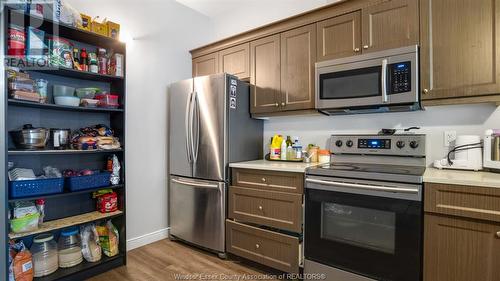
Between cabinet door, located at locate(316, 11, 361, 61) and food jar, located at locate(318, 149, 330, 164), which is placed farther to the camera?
food jar, located at locate(318, 149, 330, 164)

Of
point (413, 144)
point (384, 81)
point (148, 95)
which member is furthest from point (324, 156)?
point (148, 95)

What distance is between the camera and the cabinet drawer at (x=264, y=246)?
1.98 metres

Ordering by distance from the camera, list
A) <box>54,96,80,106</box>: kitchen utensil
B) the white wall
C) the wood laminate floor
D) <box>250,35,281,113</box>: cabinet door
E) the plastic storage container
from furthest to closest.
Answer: the white wall, <box>250,35,281,113</box>: cabinet door, the plastic storage container, the wood laminate floor, <box>54,96,80,106</box>: kitchen utensil

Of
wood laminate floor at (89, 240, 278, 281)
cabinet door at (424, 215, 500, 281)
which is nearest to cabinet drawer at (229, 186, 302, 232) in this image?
wood laminate floor at (89, 240, 278, 281)

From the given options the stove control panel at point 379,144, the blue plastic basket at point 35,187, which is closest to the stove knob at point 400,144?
the stove control panel at point 379,144

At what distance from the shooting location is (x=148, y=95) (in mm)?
2736

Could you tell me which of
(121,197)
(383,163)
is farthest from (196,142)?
(383,163)

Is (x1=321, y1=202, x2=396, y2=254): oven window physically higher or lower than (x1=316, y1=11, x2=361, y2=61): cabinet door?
lower

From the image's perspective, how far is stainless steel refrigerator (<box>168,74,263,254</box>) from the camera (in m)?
2.37

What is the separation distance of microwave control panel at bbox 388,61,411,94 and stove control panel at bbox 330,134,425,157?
1.30 ft

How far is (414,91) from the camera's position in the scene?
1.76 meters

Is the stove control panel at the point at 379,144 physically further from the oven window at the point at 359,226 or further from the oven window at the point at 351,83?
the oven window at the point at 359,226

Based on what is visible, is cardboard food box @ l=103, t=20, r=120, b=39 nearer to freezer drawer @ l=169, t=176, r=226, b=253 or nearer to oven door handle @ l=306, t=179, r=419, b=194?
freezer drawer @ l=169, t=176, r=226, b=253

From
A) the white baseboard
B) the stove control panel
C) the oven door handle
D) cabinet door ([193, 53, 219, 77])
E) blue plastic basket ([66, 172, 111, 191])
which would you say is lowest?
the white baseboard
